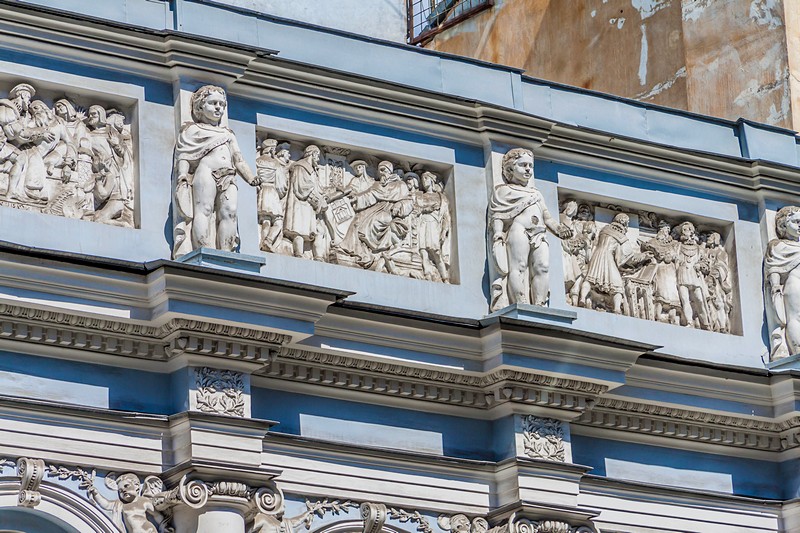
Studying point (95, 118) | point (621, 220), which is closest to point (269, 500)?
point (95, 118)

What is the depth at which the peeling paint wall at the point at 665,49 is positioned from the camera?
23.0 m

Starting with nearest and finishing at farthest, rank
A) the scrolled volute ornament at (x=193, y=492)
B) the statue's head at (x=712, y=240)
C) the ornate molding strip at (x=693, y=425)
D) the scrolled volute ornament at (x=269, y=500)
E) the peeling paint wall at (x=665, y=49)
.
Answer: the scrolled volute ornament at (x=193, y=492)
the scrolled volute ornament at (x=269, y=500)
the ornate molding strip at (x=693, y=425)
the statue's head at (x=712, y=240)
the peeling paint wall at (x=665, y=49)

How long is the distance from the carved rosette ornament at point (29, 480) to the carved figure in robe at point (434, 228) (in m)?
3.82

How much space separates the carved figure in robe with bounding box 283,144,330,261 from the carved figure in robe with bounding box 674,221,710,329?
3.48m

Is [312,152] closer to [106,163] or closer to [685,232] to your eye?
[106,163]

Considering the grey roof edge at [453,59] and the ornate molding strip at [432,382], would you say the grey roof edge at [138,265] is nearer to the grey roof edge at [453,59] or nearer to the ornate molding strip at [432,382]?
the ornate molding strip at [432,382]

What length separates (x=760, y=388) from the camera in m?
18.9

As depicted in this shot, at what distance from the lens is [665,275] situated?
1923cm

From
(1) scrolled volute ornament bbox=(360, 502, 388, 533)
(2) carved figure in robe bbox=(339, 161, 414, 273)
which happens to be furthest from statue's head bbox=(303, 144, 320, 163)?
(1) scrolled volute ornament bbox=(360, 502, 388, 533)

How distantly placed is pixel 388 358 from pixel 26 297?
9.56 feet

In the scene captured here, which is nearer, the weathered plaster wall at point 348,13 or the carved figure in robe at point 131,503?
the carved figure in robe at point 131,503

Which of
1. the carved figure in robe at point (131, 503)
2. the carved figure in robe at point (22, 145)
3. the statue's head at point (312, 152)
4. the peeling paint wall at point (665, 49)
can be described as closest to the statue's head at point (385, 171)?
the statue's head at point (312, 152)

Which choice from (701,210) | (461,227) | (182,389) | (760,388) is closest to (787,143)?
(701,210)

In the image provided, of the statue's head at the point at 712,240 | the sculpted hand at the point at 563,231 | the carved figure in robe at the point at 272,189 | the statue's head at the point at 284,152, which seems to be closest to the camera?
the carved figure in robe at the point at 272,189
